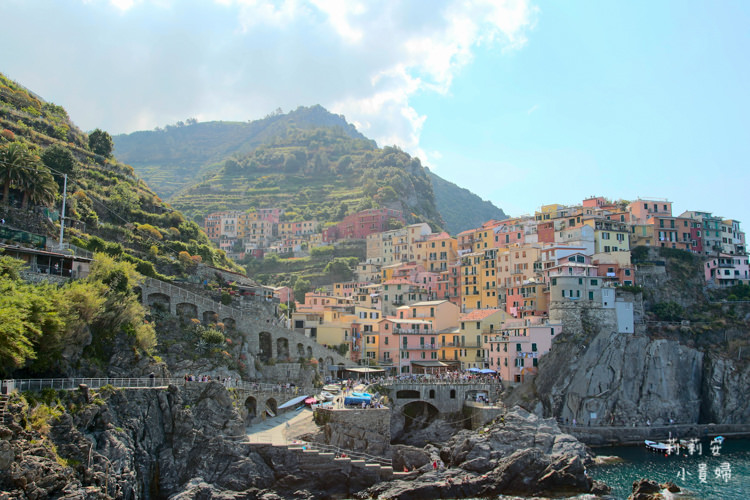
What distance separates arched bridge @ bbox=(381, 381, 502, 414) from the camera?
6278 centimetres

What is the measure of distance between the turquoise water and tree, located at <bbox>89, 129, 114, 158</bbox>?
6401cm

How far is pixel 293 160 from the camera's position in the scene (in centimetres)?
19475

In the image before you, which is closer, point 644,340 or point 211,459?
point 211,459

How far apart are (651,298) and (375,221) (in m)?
59.5

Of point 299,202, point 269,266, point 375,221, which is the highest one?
point 299,202

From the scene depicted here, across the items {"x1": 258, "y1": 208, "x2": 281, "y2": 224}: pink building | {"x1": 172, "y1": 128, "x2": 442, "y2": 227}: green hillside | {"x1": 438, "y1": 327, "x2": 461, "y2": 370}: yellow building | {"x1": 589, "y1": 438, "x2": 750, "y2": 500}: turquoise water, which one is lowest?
{"x1": 589, "y1": 438, "x2": 750, "y2": 500}: turquoise water

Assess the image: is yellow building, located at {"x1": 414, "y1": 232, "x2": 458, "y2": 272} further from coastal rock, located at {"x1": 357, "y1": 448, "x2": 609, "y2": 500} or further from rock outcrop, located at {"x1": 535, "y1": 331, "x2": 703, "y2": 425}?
coastal rock, located at {"x1": 357, "y1": 448, "x2": 609, "y2": 500}

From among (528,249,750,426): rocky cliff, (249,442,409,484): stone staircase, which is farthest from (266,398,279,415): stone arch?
(528,249,750,426): rocky cliff

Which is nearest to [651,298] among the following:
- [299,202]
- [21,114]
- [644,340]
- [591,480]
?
[644,340]

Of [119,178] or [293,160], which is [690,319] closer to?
[119,178]

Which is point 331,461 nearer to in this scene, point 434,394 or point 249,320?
point 249,320

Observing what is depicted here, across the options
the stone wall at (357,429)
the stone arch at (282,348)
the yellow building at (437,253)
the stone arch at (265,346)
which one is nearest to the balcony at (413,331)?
the stone arch at (282,348)

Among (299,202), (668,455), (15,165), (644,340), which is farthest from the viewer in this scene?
(299,202)

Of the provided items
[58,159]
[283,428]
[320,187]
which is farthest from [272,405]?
[320,187]
